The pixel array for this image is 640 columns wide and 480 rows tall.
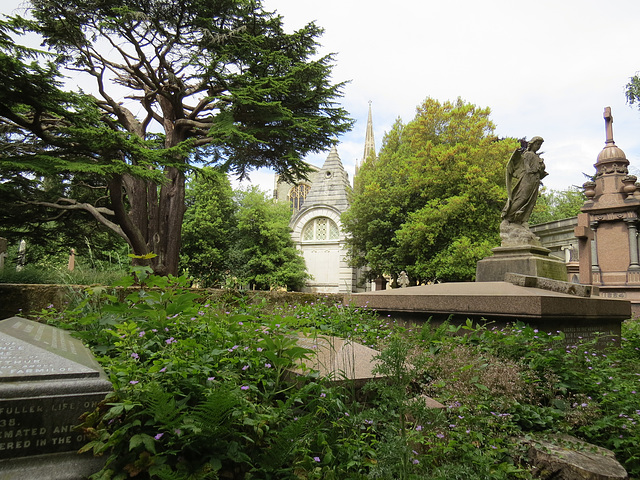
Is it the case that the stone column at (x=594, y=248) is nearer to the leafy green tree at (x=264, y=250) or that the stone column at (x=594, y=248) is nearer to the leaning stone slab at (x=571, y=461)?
the leafy green tree at (x=264, y=250)

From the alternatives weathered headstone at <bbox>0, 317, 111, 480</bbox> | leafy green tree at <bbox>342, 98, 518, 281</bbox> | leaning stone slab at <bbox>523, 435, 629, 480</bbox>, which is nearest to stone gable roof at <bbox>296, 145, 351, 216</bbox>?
leafy green tree at <bbox>342, 98, 518, 281</bbox>

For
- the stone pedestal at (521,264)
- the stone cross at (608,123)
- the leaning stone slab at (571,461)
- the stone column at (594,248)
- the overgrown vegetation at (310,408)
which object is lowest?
the leaning stone slab at (571,461)

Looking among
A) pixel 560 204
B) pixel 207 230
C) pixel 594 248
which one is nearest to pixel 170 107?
pixel 207 230

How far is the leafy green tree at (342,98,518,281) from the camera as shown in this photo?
1791 centimetres

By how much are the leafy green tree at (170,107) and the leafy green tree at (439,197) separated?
678cm

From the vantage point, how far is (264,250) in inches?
1042

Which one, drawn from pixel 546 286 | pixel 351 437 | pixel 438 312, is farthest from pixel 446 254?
pixel 351 437

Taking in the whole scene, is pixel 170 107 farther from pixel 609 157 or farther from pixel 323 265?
pixel 609 157

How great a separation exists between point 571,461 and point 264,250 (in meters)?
24.5

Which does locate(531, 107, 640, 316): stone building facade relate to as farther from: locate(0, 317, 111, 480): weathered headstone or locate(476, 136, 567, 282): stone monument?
locate(0, 317, 111, 480): weathered headstone

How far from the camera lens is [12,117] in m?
9.87

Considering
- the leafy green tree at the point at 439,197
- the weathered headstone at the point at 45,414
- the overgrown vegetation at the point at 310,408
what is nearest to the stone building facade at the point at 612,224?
the leafy green tree at the point at 439,197

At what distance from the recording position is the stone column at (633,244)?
17844mm

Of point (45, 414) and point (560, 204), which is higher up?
point (560, 204)
